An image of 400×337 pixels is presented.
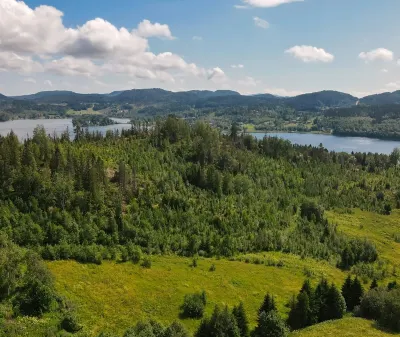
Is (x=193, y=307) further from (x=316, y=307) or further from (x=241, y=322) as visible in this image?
(x=316, y=307)

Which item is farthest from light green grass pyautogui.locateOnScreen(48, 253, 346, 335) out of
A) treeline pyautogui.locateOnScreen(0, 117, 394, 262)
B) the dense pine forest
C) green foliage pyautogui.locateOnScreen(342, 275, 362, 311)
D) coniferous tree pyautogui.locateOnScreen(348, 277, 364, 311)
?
coniferous tree pyautogui.locateOnScreen(348, 277, 364, 311)

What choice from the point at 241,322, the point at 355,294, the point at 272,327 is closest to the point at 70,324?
the point at 241,322

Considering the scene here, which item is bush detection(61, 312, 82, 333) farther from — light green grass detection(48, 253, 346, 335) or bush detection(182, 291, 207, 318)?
bush detection(182, 291, 207, 318)

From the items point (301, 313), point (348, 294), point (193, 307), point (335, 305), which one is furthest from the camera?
point (348, 294)

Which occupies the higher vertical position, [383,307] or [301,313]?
[383,307]

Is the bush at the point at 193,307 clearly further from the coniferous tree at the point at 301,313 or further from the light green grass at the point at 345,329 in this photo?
the light green grass at the point at 345,329

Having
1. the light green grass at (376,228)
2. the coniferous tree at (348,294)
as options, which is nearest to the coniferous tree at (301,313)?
the coniferous tree at (348,294)
